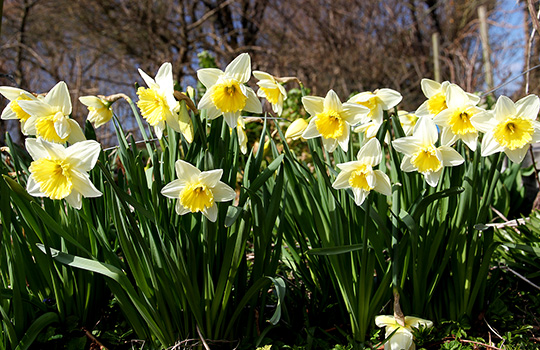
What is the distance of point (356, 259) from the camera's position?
1.24 meters

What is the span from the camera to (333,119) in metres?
1.13

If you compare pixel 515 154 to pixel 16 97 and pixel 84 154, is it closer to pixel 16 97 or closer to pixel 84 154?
pixel 84 154

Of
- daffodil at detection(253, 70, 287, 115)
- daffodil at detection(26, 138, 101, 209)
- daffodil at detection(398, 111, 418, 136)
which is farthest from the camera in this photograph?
daffodil at detection(398, 111, 418, 136)

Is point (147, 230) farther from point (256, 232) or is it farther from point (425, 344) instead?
point (425, 344)

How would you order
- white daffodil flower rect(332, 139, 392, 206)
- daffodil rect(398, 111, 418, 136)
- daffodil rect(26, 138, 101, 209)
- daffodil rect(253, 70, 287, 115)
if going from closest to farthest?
1. daffodil rect(26, 138, 101, 209)
2. white daffodil flower rect(332, 139, 392, 206)
3. daffodil rect(253, 70, 287, 115)
4. daffodil rect(398, 111, 418, 136)

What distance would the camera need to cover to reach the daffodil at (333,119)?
1.12m

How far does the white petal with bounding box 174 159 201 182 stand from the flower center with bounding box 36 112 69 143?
0.93 ft

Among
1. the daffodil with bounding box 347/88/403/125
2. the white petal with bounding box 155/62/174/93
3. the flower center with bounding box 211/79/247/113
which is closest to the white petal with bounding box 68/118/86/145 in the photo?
the white petal with bounding box 155/62/174/93

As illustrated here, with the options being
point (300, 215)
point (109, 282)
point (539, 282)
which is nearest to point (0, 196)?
point (109, 282)

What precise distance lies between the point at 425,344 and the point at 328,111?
72cm

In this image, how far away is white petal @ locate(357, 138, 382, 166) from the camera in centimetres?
107

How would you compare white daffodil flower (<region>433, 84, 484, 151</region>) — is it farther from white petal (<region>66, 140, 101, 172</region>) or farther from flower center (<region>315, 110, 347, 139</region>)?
white petal (<region>66, 140, 101, 172</region>)

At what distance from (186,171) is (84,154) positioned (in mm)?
227

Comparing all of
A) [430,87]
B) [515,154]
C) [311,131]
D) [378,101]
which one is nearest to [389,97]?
[378,101]
